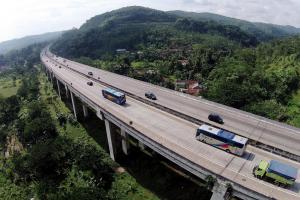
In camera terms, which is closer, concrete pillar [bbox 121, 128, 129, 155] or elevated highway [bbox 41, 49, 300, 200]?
elevated highway [bbox 41, 49, 300, 200]

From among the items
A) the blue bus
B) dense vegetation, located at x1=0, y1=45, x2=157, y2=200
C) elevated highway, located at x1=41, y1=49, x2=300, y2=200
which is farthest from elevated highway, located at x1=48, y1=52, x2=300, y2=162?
dense vegetation, located at x1=0, y1=45, x2=157, y2=200

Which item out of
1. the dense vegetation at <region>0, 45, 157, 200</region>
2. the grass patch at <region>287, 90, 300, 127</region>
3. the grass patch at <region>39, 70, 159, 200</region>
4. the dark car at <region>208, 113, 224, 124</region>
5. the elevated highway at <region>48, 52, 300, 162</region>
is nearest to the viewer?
the elevated highway at <region>48, 52, 300, 162</region>

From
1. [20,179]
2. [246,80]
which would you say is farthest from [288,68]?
→ [20,179]

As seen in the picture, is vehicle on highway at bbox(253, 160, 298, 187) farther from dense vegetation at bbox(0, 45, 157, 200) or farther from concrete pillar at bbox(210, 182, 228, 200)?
dense vegetation at bbox(0, 45, 157, 200)

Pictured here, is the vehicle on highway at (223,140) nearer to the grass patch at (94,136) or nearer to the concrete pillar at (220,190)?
the concrete pillar at (220,190)

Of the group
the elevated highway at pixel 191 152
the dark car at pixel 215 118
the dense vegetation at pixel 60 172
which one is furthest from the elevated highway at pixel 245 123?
the dense vegetation at pixel 60 172

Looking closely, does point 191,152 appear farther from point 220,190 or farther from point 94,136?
point 94,136
